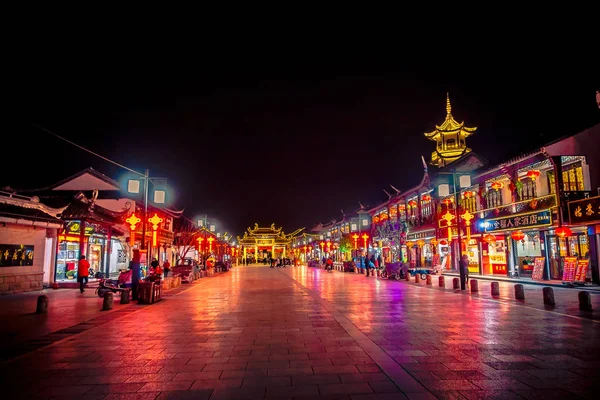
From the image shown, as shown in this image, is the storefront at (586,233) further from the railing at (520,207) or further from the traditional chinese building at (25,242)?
the traditional chinese building at (25,242)

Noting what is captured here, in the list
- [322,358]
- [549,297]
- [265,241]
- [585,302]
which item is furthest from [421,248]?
[265,241]

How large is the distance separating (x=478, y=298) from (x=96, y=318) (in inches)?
548

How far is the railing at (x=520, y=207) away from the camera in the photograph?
2252 cm

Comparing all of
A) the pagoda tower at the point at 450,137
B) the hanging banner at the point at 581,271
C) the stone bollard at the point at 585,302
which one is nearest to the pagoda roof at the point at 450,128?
the pagoda tower at the point at 450,137

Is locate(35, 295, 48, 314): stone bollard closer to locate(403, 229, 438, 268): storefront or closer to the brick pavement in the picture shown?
the brick pavement

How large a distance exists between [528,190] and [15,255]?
28628 mm

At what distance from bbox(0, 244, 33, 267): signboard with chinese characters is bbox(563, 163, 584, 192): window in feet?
92.4

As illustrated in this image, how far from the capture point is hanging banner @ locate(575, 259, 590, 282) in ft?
65.5

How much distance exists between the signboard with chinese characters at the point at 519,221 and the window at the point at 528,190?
136 centimetres

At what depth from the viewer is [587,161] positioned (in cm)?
2048

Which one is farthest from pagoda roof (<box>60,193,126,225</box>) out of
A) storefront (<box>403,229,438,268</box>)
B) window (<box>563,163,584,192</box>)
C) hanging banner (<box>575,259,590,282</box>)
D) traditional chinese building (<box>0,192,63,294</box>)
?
storefront (<box>403,229,438,268</box>)

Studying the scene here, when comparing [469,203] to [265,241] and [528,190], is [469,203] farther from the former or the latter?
[265,241]

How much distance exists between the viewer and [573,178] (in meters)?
22.2

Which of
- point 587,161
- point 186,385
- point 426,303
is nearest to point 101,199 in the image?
point 426,303
